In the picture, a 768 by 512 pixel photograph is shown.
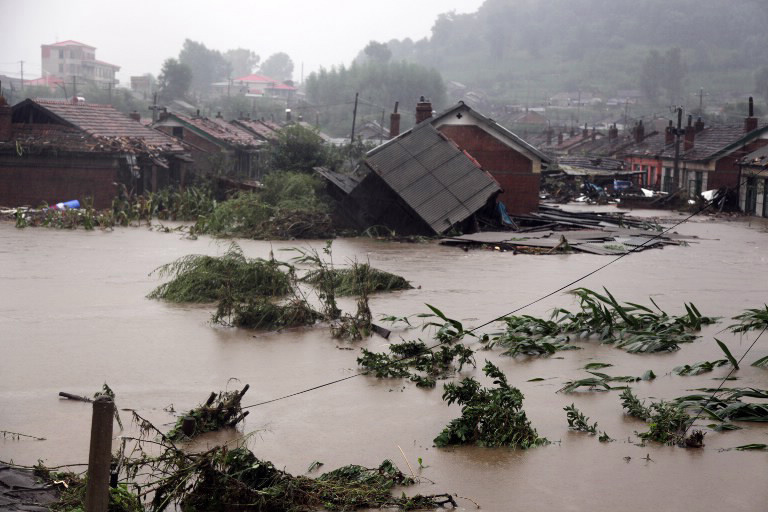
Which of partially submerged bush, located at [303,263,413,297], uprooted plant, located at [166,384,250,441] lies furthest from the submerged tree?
uprooted plant, located at [166,384,250,441]

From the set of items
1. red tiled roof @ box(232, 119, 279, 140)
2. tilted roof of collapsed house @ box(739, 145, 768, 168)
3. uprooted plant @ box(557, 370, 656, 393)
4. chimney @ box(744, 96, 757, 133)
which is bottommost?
uprooted plant @ box(557, 370, 656, 393)

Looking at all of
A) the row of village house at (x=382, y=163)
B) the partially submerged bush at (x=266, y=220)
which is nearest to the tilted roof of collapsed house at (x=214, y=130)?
the row of village house at (x=382, y=163)

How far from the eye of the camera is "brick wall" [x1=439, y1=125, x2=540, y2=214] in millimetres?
36094

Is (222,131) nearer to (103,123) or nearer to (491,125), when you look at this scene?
(103,123)

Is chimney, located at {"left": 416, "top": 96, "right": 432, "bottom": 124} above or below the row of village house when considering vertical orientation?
above

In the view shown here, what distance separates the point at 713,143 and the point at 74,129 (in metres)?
33.5

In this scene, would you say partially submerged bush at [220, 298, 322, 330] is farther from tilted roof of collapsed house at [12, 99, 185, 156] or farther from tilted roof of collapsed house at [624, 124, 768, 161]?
tilted roof of collapsed house at [624, 124, 768, 161]

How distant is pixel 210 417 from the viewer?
32.7 ft

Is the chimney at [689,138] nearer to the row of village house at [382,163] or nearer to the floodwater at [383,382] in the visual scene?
the row of village house at [382,163]

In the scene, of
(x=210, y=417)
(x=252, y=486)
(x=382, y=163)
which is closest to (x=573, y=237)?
(x=382, y=163)

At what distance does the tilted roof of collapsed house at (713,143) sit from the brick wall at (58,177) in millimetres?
31087

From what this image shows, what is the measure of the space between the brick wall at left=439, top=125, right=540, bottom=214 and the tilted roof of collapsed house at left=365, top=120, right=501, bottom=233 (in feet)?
14.6

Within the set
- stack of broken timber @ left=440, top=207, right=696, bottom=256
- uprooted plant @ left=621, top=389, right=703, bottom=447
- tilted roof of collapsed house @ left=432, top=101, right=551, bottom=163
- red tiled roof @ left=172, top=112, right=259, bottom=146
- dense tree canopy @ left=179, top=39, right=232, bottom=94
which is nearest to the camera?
uprooted plant @ left=621, top=389, right=703, bottom=447

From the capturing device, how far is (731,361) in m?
12.1
